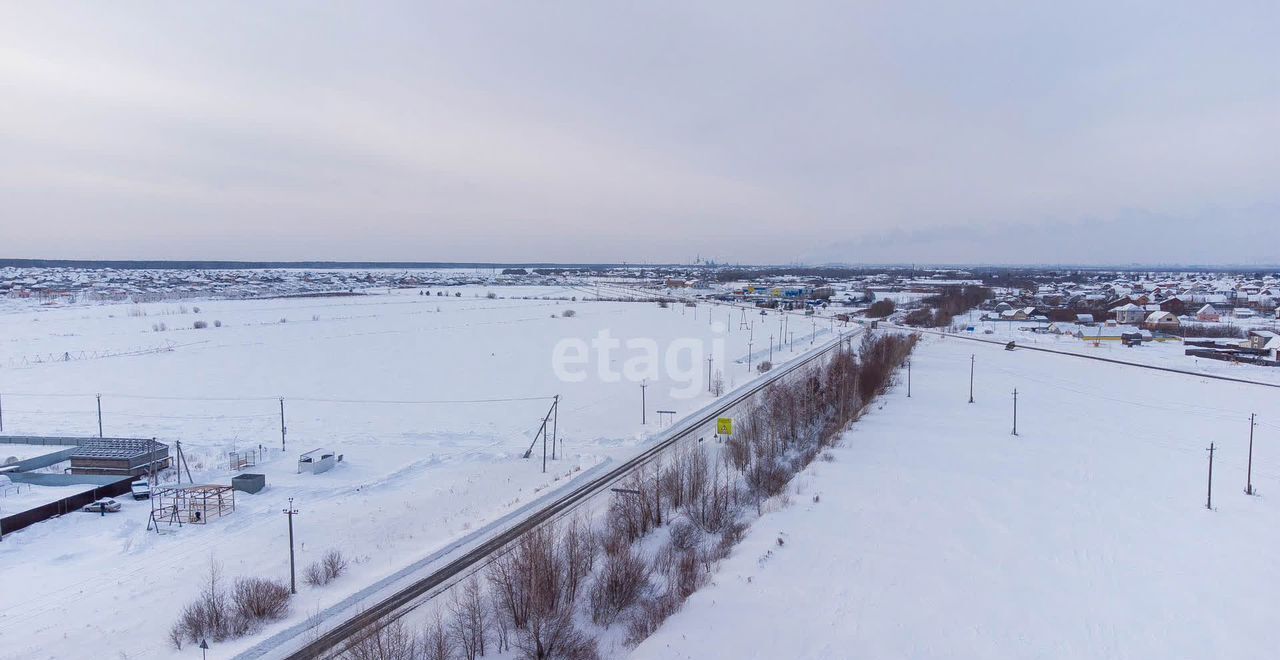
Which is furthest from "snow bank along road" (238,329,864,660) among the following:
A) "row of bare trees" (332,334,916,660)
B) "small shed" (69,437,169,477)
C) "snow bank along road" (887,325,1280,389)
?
"snow bank along road" (887,325,1280,389)

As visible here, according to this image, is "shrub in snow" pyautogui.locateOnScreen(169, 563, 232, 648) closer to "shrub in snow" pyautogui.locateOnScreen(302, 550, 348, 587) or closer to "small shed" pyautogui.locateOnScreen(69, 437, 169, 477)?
→ "shrub in snow" pyautogui.locateOnScreen(302, 550, 348, 587)

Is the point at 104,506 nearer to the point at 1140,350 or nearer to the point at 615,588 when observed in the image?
the point at 615,588

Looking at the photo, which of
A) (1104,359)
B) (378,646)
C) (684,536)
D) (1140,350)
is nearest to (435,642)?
(378,646)

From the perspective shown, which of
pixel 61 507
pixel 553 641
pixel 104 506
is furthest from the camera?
pixel 104 506

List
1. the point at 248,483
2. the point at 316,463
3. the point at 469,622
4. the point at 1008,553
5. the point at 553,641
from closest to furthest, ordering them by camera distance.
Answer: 1. the point at 553,641
2. the point at 469,622
3. the point at 1008,553
4. the point at 248,483
5. the point at 316,463

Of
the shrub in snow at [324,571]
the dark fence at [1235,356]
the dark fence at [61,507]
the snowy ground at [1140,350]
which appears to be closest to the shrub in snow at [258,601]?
the shrub in snow at [324,571]

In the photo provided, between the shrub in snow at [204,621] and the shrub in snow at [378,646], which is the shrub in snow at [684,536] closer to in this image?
the shrub in snow at [378,646]
